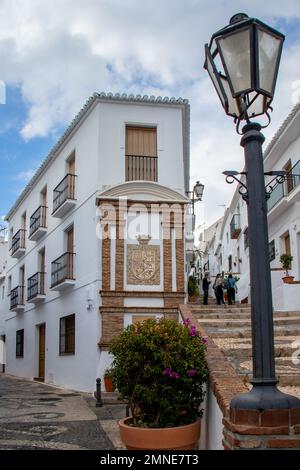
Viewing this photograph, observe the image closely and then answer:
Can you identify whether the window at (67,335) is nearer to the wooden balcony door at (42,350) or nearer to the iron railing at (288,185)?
the wooden balcony door at (42,350)

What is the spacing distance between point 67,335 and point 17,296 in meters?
7.35

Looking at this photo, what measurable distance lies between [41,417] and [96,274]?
5533 millimetres

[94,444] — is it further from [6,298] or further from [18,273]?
[6,298]

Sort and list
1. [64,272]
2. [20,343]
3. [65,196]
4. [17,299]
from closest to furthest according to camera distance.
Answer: [64,272], [65,196], [20,343], [17,299]

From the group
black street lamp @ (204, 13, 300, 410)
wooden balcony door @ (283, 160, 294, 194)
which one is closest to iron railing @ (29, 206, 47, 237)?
wooden balcony door @ (283, 160, 294, 194)

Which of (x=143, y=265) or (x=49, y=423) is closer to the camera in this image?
(x=49, y=423)

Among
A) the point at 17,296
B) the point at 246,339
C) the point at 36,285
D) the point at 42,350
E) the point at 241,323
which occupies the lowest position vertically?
the point at 42,350

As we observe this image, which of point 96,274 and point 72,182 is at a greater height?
point 72,182

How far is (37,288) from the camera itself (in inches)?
781

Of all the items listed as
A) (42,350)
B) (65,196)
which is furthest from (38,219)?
(42,350)

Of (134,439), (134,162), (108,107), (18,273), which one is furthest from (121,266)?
(18,273)

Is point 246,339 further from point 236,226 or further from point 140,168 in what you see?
point 236,226

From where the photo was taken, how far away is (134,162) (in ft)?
51.4
